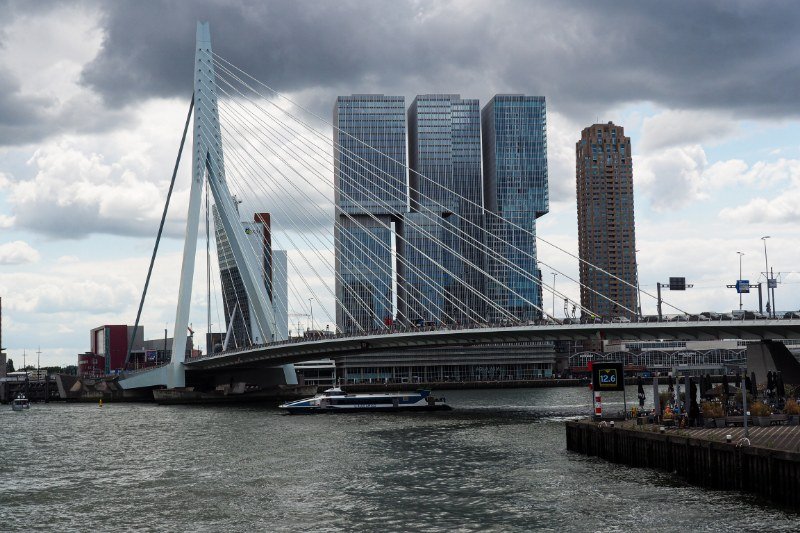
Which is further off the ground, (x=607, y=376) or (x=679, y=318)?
(x=679, y=318)

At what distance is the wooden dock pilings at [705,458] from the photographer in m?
31.6

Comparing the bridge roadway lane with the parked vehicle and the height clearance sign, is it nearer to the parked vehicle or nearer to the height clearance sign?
the parked vehicle

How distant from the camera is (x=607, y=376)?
50.2 m

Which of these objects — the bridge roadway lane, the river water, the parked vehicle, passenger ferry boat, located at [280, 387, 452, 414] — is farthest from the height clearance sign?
passenger ferry boat, located at [280, 387, 452, 414]

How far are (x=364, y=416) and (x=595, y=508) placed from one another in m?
49.1

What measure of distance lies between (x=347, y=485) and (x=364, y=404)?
4894 centimetres

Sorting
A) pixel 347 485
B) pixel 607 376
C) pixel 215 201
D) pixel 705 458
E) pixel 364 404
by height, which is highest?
pixel 215 201

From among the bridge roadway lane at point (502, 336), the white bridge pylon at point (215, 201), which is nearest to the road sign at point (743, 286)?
the bridge roadway lane at point (502, 336)

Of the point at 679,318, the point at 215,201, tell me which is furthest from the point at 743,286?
the point at 215,201

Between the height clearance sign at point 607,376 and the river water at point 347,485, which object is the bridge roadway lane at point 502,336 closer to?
the river water at point 347,485

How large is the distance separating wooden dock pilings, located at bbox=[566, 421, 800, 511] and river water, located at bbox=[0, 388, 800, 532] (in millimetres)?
732

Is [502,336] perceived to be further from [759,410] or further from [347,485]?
[347,485]

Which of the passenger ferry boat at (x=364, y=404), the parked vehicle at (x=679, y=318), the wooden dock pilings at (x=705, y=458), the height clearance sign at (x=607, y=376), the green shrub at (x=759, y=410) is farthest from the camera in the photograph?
the passenger ferry boat at (x=364, y=404)

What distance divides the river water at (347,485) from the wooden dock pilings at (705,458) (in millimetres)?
732
